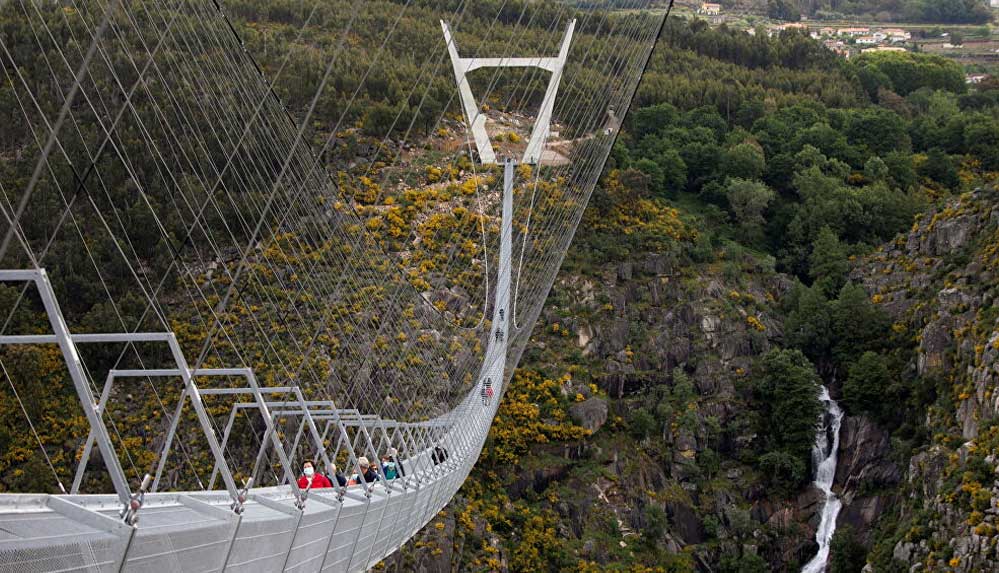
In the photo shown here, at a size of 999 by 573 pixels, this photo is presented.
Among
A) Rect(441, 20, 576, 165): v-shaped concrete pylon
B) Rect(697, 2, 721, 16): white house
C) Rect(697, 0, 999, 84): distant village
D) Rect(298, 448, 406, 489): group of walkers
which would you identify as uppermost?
Rect(298, 448, 406, 489): group of walkers

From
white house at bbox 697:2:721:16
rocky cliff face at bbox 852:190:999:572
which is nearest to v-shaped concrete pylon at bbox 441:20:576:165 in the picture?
rocky cliff face at bbox 852:190:999:572

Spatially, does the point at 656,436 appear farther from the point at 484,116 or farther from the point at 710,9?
the point at 710,9

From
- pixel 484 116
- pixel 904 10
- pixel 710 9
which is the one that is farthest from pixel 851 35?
pixel 484 116

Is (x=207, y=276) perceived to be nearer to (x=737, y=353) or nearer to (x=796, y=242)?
(x=737, y=353)

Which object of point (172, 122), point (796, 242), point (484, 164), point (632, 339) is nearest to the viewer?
point (172, 122)

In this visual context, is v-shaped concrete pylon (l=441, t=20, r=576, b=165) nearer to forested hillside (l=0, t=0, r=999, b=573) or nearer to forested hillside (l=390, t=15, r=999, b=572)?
forested hillside (l=0, t=0, r=999, b=573)

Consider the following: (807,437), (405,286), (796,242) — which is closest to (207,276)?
(405,286)

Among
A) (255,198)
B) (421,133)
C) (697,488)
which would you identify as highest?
(255,198)

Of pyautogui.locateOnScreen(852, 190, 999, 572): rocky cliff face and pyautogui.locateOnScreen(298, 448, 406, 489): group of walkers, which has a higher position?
pyautogui.locateOnScreen(298, 448, 406, 489): group of walkers
